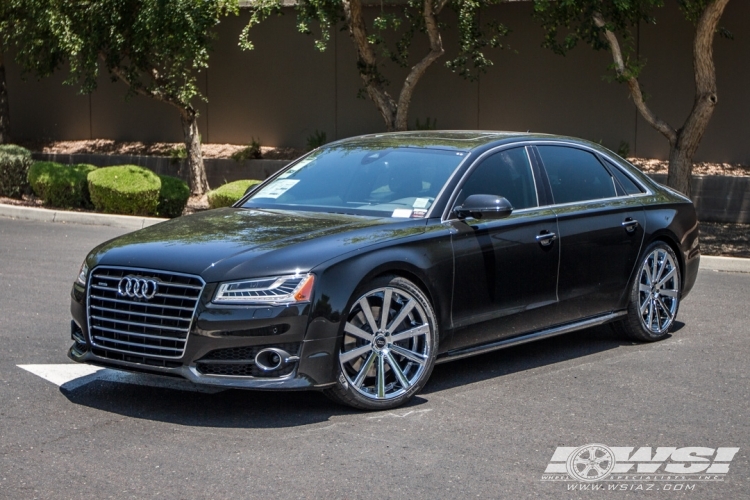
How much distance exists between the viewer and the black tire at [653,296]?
8078mm

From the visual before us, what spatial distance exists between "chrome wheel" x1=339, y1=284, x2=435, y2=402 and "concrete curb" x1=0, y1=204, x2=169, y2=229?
9502mm

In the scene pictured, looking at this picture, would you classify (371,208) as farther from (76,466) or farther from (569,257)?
(76,466)

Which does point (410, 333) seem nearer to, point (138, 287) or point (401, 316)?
point (401, 316)

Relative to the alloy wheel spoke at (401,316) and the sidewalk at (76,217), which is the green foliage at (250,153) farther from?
the alloy wheel spoke at (401,316)

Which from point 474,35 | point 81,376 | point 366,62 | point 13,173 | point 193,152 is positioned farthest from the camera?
point 193,152

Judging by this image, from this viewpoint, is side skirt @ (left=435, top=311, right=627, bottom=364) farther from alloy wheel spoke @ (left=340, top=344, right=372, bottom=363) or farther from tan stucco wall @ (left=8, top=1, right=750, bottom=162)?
tan stucco wall @ (left=8, top=1, right=750, bottom=162)

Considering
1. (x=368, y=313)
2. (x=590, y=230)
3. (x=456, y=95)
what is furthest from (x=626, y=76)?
(x=368, y=313)

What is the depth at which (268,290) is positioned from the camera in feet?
19.0

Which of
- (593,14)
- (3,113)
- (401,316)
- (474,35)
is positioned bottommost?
(401,316)

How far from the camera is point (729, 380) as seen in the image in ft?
23.3

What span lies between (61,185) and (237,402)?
12.2 metres

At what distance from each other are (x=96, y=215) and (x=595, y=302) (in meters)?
10.3

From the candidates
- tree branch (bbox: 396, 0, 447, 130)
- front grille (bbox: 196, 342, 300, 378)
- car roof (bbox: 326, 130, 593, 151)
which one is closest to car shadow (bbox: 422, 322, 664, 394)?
front grille (bbox: 196, 342, 300, 378)

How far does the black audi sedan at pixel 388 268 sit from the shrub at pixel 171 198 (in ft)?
30.0
